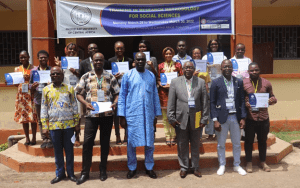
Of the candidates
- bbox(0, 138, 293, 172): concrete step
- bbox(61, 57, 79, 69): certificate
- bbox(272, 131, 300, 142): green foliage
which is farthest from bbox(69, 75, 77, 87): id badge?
bbox(272, 131, 300, 142): green foliage

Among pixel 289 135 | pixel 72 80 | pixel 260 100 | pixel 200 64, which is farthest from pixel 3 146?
pixel 289 135

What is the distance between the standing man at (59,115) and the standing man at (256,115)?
278 cm

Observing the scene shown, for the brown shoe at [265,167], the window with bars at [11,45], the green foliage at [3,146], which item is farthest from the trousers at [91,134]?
the window with bars at [11,45]

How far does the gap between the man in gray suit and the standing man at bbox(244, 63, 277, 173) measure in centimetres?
77

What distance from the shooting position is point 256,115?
175 inches

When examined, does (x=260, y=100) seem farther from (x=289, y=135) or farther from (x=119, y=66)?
(x=289, y=135)

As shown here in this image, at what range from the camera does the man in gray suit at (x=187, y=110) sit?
14.0ft

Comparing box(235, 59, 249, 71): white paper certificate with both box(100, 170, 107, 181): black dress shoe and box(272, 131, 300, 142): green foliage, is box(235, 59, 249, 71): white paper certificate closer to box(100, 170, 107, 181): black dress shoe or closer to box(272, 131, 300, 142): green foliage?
box(272, 131, 300, 142): green foliage

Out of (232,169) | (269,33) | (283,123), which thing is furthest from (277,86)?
(232,169)

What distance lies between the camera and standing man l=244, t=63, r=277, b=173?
14.6 feet

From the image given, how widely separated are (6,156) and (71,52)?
2406 millimetres

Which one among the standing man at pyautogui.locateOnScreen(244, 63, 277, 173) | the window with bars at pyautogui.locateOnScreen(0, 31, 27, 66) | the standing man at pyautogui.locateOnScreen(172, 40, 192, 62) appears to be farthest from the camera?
the window with bars at pyautogui.locateOnScreen(0, 31, 27, 66)

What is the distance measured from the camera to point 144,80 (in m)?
4.27

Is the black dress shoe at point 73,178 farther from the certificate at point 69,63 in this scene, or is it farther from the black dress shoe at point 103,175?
Result: the certificate at point 69,63
